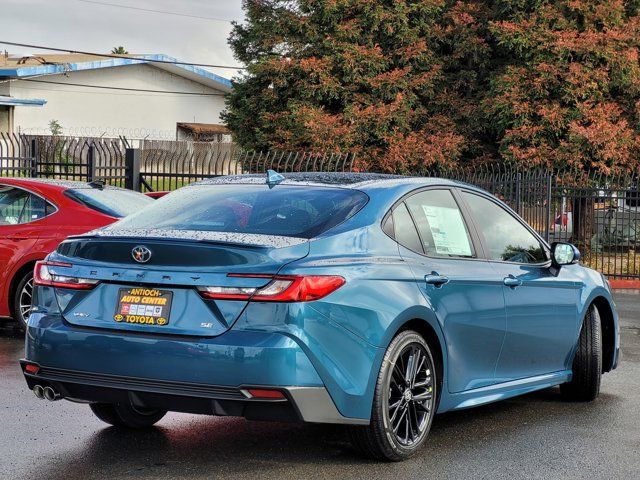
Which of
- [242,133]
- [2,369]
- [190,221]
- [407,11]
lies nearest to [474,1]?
[407,11]

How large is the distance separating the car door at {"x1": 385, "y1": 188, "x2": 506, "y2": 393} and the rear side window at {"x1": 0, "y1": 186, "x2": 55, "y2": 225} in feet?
18.3

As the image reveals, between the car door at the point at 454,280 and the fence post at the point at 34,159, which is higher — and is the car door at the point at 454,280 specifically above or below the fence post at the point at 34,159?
below

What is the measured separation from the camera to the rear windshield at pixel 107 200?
1138cm

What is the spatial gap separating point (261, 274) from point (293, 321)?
283mm

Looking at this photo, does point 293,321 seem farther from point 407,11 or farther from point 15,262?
point 407,11

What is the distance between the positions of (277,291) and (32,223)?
644cm

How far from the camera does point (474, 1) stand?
30.4m

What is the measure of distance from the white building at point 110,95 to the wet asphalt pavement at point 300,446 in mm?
36739

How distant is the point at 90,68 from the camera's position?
46094 millimetres

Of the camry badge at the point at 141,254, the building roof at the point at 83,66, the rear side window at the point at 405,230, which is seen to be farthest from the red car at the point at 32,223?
the building roof at the point at 83,66

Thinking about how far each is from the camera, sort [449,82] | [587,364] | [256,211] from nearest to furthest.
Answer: [256,211] < [587,364] < [449,82]

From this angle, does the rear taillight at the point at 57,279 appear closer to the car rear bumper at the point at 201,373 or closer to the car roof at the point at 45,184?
the car rear bumper at the point at 201,373

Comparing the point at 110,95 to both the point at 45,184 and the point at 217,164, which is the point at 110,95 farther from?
the point at 45,184

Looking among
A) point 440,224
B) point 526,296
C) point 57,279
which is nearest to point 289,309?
point 57,279
